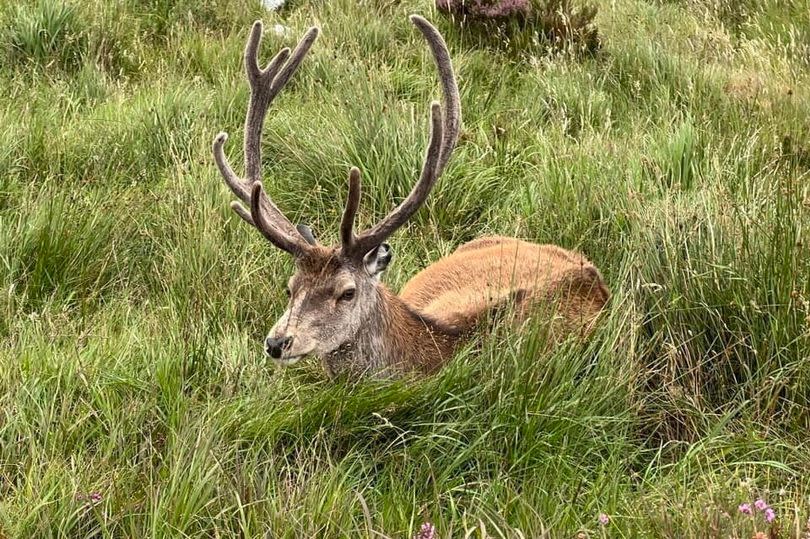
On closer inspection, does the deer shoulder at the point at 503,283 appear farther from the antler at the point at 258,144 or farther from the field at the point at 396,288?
the antler at the point at 258,144

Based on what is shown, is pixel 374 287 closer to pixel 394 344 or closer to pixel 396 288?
pixel 394 344

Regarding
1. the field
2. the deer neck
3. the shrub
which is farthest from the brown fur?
Answer: the shrub

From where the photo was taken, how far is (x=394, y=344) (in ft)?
13.8

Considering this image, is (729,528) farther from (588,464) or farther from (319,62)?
(319,62)

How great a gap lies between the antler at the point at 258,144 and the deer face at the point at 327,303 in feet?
0.40

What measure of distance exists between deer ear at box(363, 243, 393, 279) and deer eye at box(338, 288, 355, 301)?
0.15 meters

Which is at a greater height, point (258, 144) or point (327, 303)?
point (258, 144)

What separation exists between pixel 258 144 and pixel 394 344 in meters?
1.08

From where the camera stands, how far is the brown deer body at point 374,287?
3945mm

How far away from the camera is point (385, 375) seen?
411cm

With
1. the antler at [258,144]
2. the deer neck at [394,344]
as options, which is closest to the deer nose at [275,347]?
the deer neck at [394,344]

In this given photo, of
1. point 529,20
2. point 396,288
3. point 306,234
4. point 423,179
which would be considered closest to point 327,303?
point 306,234

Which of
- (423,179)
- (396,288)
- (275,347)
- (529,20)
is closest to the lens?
(275,347)

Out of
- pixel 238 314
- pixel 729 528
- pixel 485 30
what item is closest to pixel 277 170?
pixel 238 314
